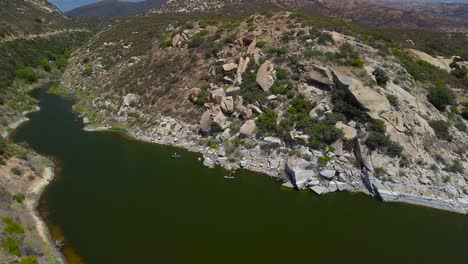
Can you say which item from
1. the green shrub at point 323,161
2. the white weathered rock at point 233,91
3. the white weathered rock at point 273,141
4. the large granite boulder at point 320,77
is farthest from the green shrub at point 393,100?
the white weathered rock at point 233,91

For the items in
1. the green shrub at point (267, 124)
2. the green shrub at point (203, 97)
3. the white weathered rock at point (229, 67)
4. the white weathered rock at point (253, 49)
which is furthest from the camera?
the white weathered rock at point (253, 49)

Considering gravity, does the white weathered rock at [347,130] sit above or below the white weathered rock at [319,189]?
above

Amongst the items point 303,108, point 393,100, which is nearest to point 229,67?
point 303,108

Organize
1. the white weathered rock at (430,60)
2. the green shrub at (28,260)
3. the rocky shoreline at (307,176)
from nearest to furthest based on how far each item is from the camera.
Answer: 1. the green shrub at (28,260)
2. the rocky shoreline at (307,176)
3. the white weathered rock at (430,60)

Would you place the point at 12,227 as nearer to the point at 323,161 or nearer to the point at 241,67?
the point at 323,161

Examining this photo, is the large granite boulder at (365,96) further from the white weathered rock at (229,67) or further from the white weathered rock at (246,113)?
the white weathered rock at (229,67)

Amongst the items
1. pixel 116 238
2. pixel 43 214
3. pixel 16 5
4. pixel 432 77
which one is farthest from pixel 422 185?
pixel 16 5

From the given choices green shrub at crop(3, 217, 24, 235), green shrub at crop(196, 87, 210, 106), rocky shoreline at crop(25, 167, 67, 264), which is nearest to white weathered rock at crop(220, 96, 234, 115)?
green shrub at crop(196, 87, 210, 106)

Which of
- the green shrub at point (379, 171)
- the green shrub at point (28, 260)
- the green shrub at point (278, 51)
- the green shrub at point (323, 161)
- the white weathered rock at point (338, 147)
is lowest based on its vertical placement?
the green shrub at point (379, 171)
